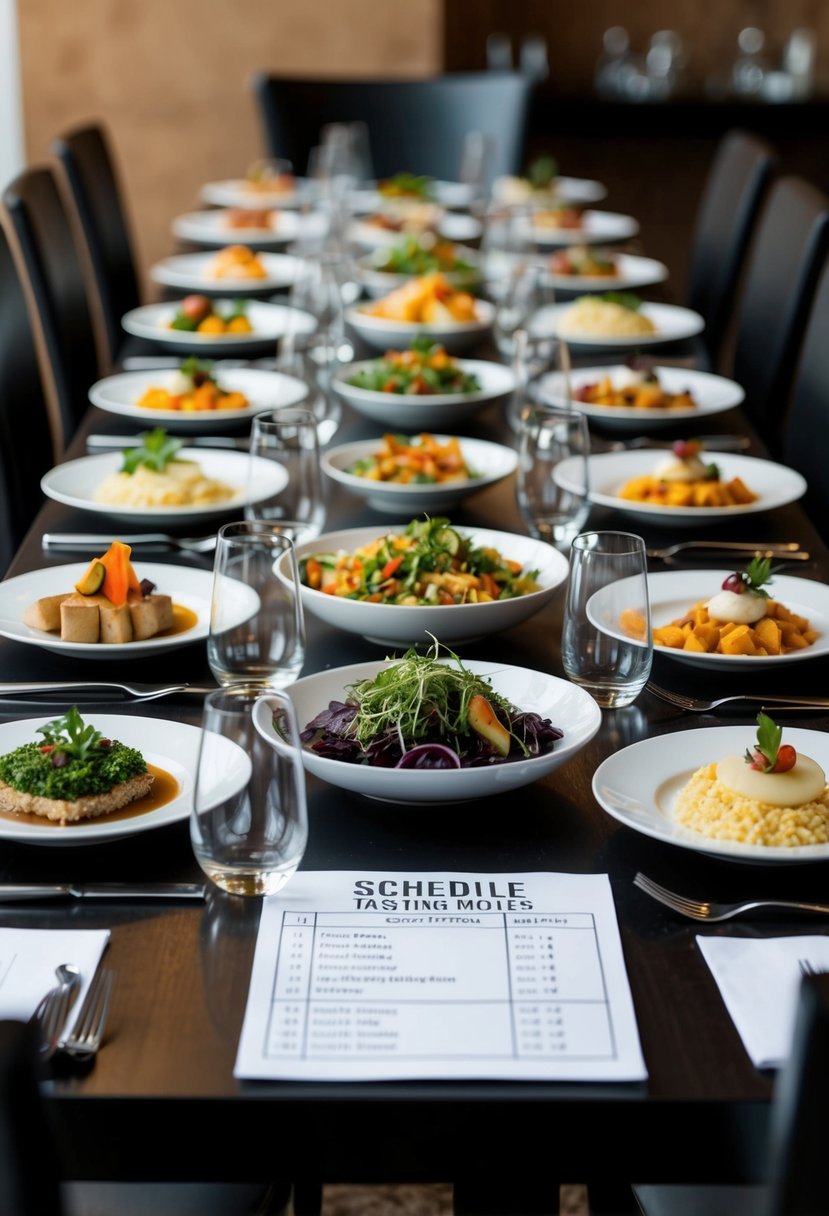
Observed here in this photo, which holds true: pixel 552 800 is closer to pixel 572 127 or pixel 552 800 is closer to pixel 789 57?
pixel 572 127

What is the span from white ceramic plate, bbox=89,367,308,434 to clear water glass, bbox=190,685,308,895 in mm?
1223

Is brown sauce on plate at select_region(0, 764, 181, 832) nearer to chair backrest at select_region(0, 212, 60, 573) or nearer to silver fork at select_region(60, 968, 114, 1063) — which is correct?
silver fork at select_region(60, 968, 114, 1063)

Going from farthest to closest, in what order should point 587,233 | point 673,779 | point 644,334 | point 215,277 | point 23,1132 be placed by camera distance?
1. point 587,233
2. point 215,277
3. point 644,334
4. point 673,779
5. point 23,1132

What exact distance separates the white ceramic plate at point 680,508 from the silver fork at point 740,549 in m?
0.04

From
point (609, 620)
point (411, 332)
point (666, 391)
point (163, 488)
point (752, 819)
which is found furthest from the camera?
point (411, 332)

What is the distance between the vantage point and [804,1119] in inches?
27.6

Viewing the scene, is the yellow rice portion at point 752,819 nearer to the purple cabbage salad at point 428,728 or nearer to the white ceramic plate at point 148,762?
the purple cabbage salad at point 428,728

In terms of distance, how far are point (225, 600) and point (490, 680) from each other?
0.25 metres

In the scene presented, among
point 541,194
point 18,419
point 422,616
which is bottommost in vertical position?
point 18,419

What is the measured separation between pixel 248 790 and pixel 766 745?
0.40 metres

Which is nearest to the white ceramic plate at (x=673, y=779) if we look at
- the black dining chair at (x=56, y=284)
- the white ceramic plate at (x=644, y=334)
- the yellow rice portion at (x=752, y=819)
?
the yellow rice portion at (x=752, y=819)

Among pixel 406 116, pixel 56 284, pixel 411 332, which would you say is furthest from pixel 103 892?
pixel 406 116

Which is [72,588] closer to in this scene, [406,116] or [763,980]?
[763,980]

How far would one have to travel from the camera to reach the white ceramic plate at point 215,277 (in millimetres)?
3227
